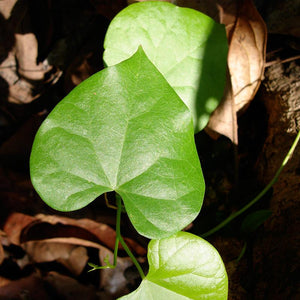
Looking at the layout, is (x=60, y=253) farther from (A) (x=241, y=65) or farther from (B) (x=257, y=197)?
(A) (x=241, y=65)

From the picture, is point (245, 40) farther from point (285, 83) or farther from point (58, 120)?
point (58, 120)

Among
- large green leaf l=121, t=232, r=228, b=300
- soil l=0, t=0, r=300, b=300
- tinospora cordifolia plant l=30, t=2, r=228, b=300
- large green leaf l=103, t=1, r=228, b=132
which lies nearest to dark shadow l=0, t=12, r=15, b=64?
soil l=0, t=0, r=300, b=300

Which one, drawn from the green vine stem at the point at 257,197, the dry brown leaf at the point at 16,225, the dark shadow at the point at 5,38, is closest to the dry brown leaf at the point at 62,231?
the dry brown leaf at the point at 16,225

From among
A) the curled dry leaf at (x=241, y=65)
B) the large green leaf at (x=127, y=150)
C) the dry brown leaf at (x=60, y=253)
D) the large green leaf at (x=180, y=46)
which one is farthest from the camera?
the dry brown leaf at (x=60, y=253)

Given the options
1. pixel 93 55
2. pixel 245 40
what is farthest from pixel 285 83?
pixel 93 55

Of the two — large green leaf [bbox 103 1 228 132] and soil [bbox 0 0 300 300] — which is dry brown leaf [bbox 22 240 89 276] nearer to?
soil [bbox 0 0 300 300]

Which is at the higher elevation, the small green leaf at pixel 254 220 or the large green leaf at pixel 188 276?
the large green leaf at pixel 188 276

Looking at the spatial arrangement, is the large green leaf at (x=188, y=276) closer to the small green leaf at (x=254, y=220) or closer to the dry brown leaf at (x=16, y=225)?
the small green leaf at (x=254, y=220)
